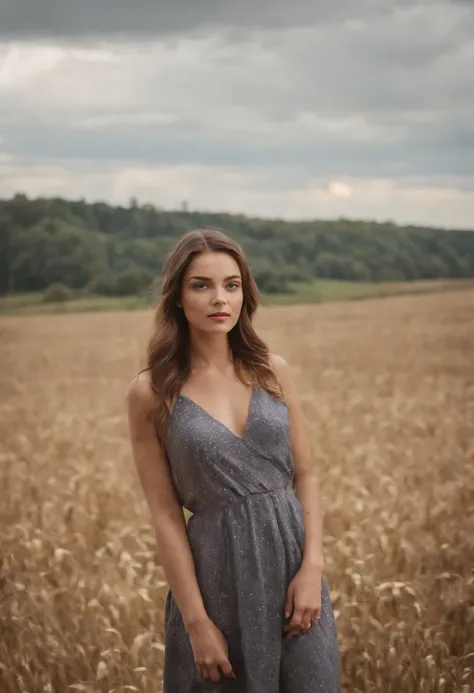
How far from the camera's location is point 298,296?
4.00 meters

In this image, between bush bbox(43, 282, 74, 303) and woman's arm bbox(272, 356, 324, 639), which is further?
bush bbox(43, 282, 74, 303)

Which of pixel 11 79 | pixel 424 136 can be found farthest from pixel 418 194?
pixel 11 79

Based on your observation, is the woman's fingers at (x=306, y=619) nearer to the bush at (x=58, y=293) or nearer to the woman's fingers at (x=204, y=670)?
the woman's fingers at (x=204, y=670)

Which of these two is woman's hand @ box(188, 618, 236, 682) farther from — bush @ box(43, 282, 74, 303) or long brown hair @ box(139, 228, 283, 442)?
bush @ box(43, 282, 74, 303)

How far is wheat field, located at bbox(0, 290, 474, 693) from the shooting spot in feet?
9.26

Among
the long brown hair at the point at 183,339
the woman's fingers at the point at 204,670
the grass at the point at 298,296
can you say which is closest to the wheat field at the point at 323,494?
the grass at the point at 298,296

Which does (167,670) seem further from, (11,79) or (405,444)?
(11,79)

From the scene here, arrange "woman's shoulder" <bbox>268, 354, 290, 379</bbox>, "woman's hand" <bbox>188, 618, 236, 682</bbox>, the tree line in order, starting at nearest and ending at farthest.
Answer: "woman's hand" <bbox>188, 618, 236, 682</bbox>
"woman's shoulder" <bbox>268, 354, 290, 379</bbox>
the tree line

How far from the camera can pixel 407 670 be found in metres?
2.66

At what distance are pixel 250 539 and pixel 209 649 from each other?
0.66 ft

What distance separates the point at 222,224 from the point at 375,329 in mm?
850

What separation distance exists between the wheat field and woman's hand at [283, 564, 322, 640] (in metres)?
1.04

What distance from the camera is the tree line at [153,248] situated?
3.80 meters

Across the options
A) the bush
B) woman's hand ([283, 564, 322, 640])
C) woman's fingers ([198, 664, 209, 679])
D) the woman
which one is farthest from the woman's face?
the bush
